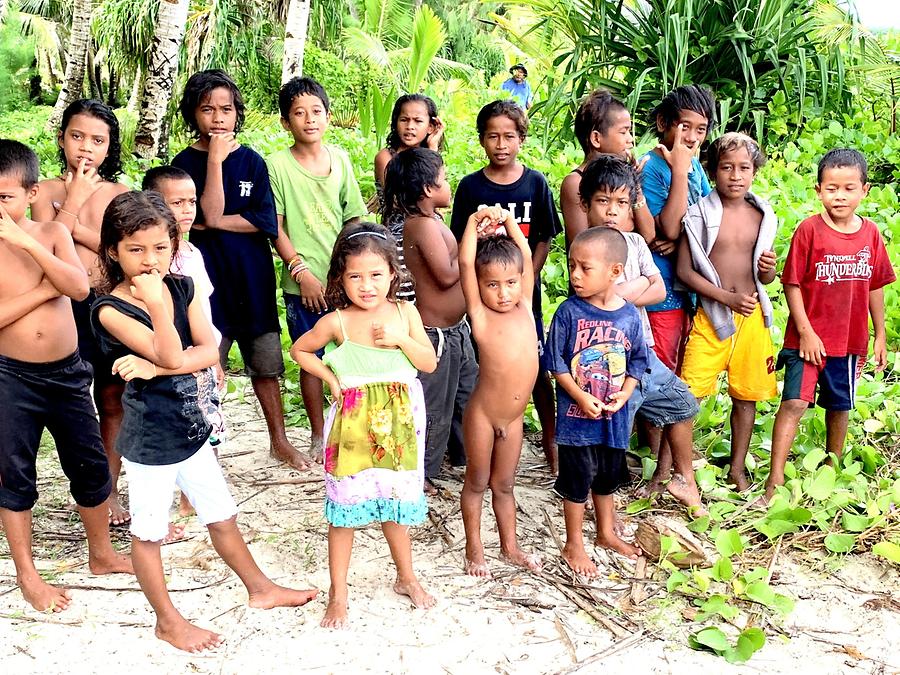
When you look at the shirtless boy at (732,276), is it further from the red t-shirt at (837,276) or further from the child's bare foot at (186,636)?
the child's bare foot at (186,636)

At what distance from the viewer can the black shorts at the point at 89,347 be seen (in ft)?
11.2

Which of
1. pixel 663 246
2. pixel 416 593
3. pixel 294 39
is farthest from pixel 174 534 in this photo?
pixel 294 39

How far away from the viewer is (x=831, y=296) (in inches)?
A: 143

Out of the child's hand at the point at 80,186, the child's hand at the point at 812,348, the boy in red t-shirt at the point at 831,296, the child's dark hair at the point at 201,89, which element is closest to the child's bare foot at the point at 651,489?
the boy in red t-shirt at the point at 831,296

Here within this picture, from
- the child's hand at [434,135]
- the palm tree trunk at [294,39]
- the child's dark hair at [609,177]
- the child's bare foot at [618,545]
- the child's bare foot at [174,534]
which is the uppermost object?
the palm tree trunk at [294,39]

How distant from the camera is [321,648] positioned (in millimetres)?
2834

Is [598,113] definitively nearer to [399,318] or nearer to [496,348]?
[496,348]

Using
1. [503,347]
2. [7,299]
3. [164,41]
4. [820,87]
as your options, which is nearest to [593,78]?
[820,87]

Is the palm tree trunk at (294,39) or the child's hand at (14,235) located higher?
the palm tree trunk at (294,39)

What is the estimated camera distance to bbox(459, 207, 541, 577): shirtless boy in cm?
315

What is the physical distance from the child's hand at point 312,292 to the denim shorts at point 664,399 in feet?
4.87

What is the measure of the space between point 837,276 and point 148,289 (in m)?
2.72

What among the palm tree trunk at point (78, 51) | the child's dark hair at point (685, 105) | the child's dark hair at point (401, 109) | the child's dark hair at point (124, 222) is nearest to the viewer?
the child's dark hair at point (124, 222)

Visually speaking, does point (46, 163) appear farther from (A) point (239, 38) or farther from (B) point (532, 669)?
(B) point (532, 669)
